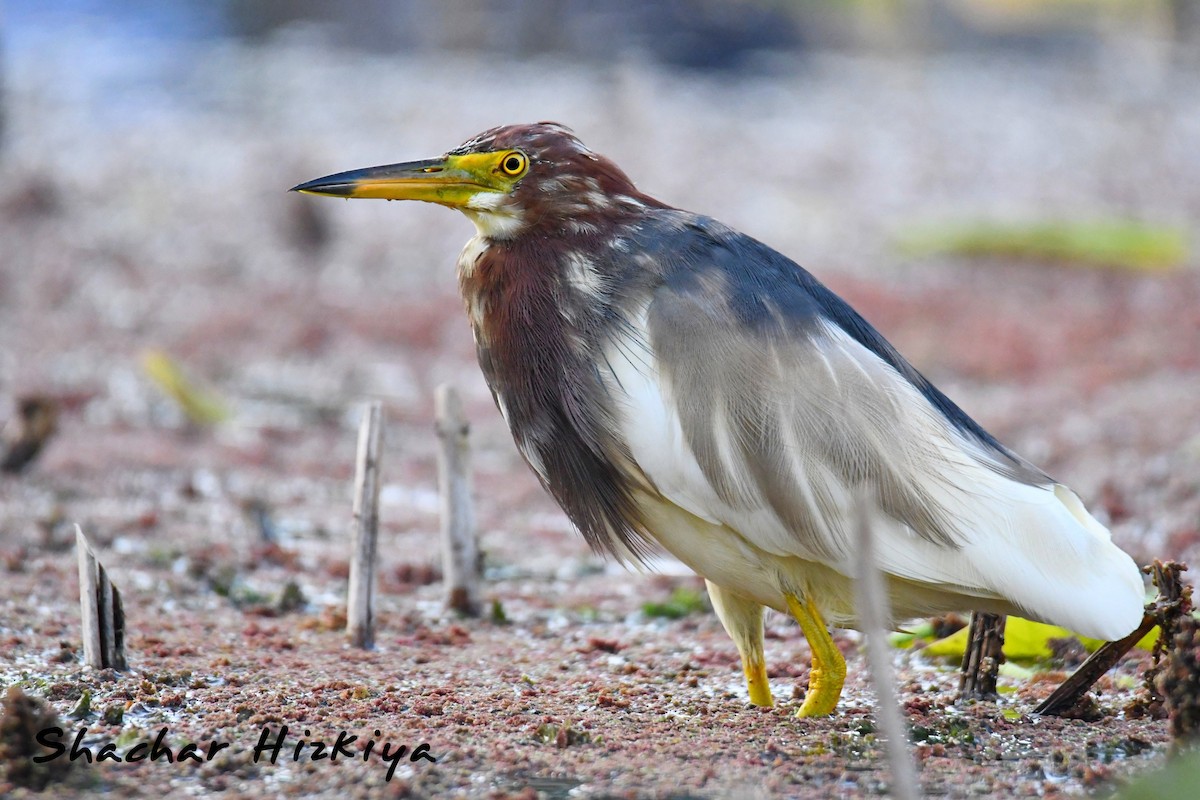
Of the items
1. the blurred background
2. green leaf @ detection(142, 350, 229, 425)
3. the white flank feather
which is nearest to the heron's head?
the white flank feather

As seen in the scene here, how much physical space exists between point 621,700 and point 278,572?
2.88 meters

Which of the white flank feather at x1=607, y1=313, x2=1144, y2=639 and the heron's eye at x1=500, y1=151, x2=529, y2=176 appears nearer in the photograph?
the white flank feather at x1=607, y1=313, x2=1144, y2=639

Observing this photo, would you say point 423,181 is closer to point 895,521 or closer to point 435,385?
point 895,521

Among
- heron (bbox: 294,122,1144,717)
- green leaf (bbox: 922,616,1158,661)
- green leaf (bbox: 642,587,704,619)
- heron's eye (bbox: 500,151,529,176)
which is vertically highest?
heron's eye (bbox: 500,151,529,176)

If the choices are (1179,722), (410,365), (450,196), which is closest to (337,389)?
(410,365)

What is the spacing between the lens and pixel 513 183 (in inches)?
178

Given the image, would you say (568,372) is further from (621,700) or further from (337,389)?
(337,389)

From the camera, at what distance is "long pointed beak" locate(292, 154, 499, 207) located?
4512 millimetres

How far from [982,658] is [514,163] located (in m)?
2.38

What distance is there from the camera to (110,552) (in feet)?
21.9

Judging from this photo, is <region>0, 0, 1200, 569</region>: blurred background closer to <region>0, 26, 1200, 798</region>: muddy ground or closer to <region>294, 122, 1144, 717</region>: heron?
<region>0, 26, 1200, 798</region>: muddy ground

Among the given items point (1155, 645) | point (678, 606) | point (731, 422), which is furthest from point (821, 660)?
point (678, 606)

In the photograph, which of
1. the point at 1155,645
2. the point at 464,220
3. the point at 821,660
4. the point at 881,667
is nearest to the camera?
the point at 881,667

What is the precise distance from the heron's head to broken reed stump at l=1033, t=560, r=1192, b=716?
2.13m
